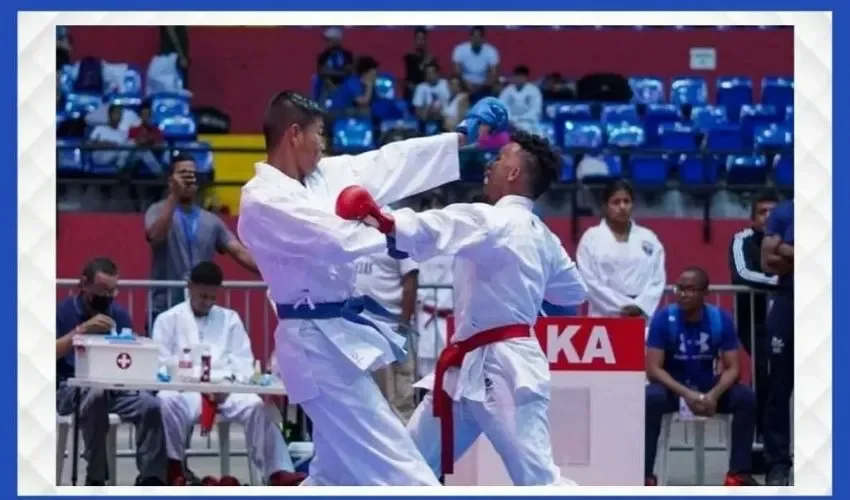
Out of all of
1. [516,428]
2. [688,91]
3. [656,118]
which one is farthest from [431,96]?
[516,428]

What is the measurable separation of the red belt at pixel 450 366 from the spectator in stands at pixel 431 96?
9377 millimetres

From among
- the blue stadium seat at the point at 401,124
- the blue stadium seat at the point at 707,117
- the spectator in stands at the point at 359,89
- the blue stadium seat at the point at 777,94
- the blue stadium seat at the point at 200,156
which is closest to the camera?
the blue stadium seat at the point at 200,156

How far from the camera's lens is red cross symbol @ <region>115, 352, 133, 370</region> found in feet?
27.6

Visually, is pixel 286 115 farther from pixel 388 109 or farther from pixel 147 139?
pixel 388 109

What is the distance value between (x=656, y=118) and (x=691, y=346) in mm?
7409

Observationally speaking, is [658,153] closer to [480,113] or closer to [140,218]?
[140,218]

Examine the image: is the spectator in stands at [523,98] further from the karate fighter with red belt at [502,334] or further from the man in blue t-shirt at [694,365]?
the karate fighter with red belt at [502,334]

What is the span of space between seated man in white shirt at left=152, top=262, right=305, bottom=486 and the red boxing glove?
115 inches

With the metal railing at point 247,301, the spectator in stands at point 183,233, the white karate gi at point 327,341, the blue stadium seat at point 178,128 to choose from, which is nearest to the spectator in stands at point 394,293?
the metal railing at point 247,301

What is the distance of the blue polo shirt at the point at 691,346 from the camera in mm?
9203

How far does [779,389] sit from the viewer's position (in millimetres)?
9164

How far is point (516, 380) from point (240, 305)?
4986mm

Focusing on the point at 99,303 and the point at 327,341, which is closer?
the point at 327,341

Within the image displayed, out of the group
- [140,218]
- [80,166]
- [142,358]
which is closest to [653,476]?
[142,358]
